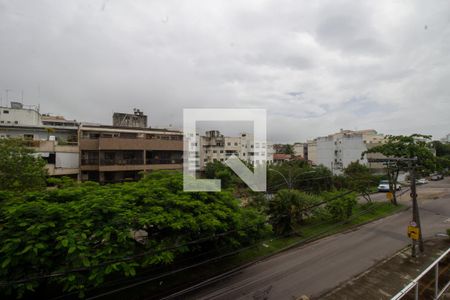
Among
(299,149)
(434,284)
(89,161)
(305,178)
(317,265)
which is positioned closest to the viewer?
(434,284)

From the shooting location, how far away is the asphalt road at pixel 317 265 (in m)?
8.58

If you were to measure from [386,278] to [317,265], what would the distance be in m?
2.57

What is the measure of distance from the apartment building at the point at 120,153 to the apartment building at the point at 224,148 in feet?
49.5

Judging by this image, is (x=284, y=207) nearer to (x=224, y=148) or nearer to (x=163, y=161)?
(x=163, y=161)

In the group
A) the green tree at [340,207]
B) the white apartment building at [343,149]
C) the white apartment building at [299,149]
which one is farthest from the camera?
the white apartment building at [299,149]

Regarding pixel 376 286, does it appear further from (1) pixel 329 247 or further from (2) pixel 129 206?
(2) pixel 129 206

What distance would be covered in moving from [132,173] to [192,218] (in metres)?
18.5

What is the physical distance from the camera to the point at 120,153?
22.8 m

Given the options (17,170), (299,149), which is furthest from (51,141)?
(299,149)

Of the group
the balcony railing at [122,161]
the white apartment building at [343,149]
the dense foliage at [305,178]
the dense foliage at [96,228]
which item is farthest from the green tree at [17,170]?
the white apartment building at [343,149]

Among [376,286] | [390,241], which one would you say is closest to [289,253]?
[376,286]

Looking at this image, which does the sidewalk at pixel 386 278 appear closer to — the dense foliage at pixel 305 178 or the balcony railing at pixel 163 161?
the dense foliage at pixel 305 178

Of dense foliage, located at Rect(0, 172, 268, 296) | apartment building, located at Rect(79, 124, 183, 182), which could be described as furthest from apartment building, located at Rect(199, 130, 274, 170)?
dense foliage, located at Rect(0, 172, 268, 296)

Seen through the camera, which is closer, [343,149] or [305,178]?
[305,178]
